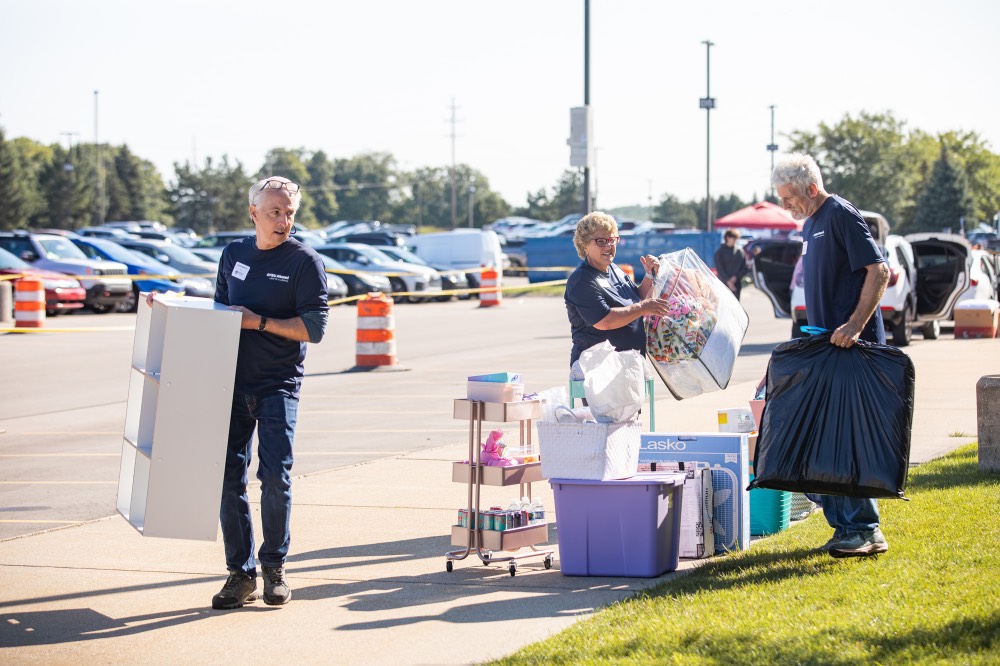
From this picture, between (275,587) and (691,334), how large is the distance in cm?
279

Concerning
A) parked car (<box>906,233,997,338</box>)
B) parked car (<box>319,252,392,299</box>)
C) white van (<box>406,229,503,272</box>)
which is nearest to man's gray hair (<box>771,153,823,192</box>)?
parked car (<box>906,233,997,338</box>)

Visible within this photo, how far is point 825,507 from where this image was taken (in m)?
6.75

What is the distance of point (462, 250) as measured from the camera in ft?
142

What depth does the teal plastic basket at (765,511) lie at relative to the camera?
24.6 feet

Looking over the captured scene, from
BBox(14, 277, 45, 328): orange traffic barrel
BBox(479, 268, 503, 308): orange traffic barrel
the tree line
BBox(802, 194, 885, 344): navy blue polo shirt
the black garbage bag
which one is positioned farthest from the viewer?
the tree line

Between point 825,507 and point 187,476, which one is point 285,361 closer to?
point 187,476

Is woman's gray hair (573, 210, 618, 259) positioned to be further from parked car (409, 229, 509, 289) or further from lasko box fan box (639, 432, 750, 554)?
parked car (409, 229, 509, 289)

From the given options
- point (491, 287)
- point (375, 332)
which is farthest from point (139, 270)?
point (375, 332)

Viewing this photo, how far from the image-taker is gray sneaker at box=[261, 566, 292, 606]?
6230mm

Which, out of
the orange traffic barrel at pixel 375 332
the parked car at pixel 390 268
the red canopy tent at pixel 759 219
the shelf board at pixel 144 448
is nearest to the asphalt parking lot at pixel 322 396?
the orange traffic barrel at pixel 375 332

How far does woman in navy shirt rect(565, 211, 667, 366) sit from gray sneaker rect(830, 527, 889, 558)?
1654 millimetres

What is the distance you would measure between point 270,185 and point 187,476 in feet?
4.76

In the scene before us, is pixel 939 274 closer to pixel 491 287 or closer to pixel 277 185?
pixel 491 287

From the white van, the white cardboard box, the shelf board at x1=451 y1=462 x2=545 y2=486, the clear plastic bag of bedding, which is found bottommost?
the shelf board at x1=451 y1=462 x2=545 y2=486
